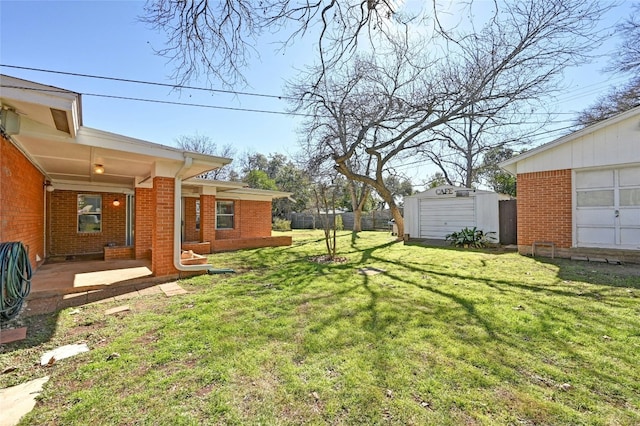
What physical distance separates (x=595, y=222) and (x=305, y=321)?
8.56 meters

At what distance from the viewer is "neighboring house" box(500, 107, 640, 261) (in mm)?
7215

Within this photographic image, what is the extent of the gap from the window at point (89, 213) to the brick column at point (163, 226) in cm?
559

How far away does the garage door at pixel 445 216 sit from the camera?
12.0 m

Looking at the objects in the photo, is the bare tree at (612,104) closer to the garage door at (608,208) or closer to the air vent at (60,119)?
the garage door at (608,208)

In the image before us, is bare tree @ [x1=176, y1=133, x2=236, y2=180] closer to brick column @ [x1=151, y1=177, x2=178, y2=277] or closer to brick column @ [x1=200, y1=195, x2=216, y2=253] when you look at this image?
brick column @ [x1=200, y1=195, x2=216, y2=253]

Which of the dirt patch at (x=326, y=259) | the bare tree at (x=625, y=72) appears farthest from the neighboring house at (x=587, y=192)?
the bare tree at (x=625, y=72)

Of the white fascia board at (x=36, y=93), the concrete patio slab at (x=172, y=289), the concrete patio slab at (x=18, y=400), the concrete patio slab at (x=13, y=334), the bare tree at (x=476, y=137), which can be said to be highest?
the bare tree at (x=476, y=137)

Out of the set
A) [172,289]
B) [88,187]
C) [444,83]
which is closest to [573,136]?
[444,83]

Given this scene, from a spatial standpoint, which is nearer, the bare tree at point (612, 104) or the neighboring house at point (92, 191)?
the neighboring house at point (92, 191)

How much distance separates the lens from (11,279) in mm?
3514

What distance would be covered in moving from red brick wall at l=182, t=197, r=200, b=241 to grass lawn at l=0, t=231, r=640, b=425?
25.4 feet

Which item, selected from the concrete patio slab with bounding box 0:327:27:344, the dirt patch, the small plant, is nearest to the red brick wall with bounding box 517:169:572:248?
the small plant

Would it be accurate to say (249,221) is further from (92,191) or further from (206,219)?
(92,191)

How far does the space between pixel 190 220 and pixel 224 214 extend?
142 centimetres
